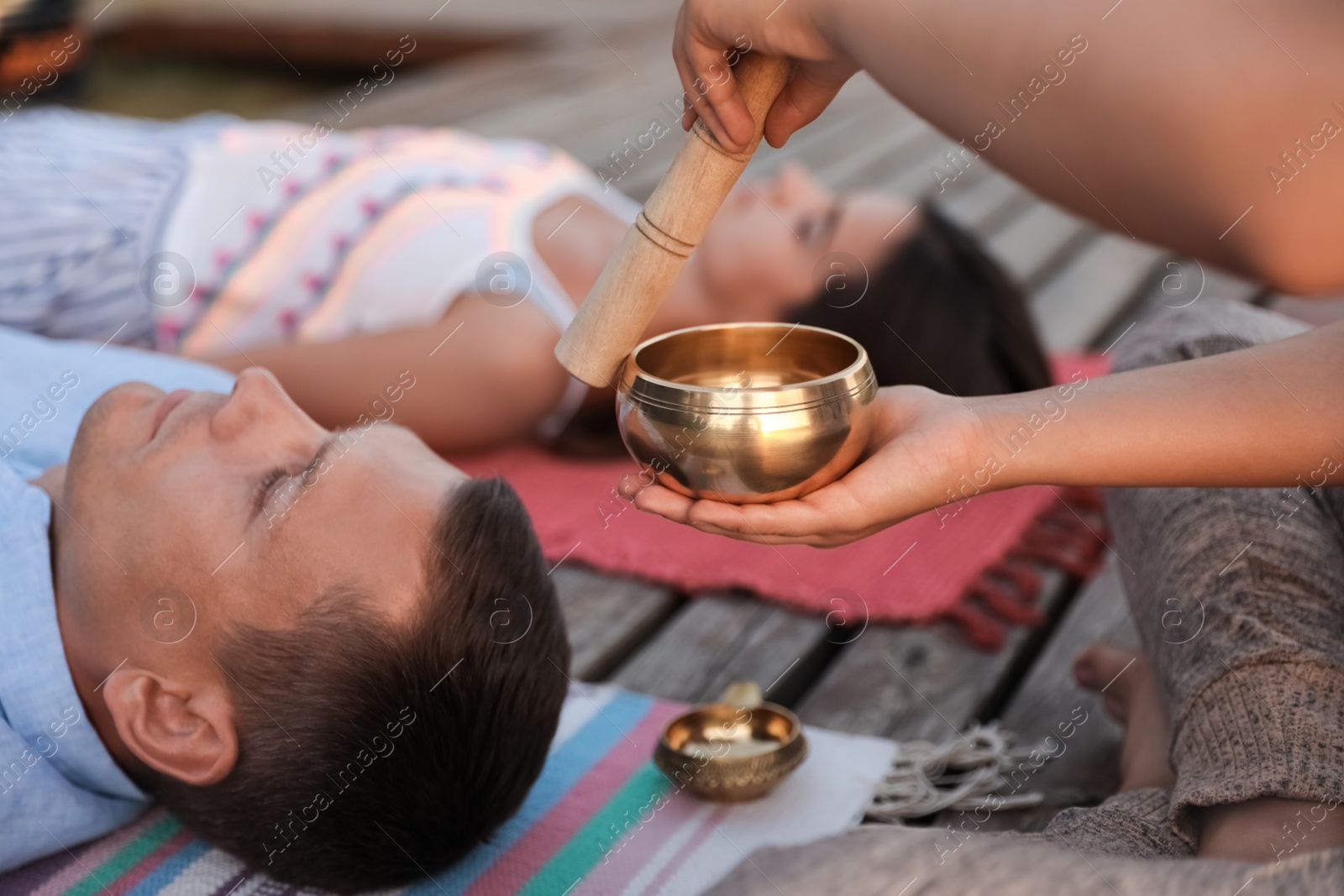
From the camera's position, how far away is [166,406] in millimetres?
1463

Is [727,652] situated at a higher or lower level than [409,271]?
lower

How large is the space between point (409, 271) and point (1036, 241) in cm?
210

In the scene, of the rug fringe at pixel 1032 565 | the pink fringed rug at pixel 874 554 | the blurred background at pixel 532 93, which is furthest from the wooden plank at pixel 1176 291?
the pink fringed rug at pixel 874 554

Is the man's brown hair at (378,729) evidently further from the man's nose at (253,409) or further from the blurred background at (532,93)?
the blurred background at (532,93)

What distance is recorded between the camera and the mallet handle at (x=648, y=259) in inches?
43.9

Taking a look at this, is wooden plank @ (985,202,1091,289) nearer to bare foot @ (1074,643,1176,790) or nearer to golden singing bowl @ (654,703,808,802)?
bare foot @ (1074,643,1176,790)

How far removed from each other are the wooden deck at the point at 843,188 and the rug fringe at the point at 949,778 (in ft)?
0.12

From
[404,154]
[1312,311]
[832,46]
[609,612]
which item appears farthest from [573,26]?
[832,46]

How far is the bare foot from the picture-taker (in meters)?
1.44

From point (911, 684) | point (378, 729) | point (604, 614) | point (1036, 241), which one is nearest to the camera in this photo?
point (378, 729)

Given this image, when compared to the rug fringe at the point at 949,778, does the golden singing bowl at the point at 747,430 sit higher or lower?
higher

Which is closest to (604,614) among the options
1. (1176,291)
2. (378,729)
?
(378,729)

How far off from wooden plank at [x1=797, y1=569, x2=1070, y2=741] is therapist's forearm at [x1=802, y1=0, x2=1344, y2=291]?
85cm

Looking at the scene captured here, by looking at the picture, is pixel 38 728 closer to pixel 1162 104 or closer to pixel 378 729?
pixel 378 729
